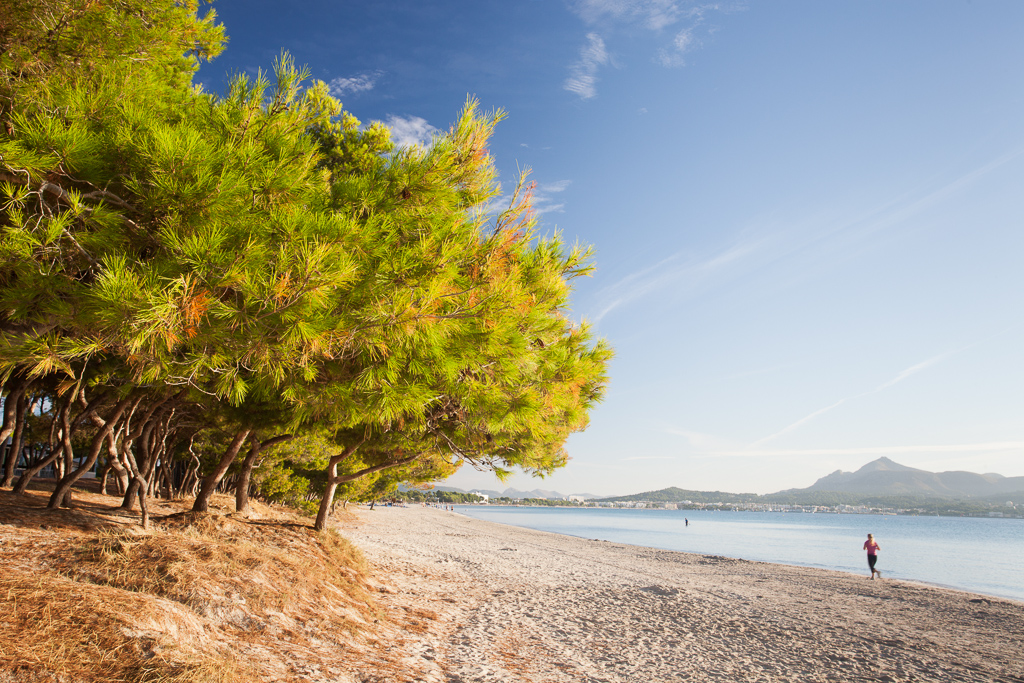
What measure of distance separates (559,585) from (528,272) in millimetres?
10409

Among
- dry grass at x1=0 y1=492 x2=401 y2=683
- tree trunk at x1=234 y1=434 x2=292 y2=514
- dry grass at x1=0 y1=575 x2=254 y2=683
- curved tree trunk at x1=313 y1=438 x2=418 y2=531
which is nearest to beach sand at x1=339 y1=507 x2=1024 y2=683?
dry grass at x1=0 y1=492 x2=401 y2=683

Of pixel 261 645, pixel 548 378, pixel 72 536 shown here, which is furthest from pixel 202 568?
pixel 548 378

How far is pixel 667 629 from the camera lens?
8.61 meters

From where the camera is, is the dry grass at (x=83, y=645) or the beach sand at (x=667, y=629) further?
the beach sand at (x=667, y=629)

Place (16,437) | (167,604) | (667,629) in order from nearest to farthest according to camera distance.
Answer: (167,604)
(667,629)
(16,437)

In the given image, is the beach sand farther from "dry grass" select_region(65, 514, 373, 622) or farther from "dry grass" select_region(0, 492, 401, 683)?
"dry grass" select_region(65, 514, 373, 622)

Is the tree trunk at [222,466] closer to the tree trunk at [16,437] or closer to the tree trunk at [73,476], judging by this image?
the tree trunk at [73,476]

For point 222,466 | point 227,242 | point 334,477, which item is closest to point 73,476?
point 222,466

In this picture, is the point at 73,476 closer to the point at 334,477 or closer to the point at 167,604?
the point at 334,477

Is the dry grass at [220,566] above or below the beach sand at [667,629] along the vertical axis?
above

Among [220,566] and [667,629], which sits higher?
[220,566]

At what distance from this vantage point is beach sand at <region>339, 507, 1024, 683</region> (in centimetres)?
607

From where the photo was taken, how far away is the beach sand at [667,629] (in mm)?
6074

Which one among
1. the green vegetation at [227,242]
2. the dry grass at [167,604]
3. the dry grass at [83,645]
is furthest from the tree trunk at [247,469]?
the dry grass at [83,645]
